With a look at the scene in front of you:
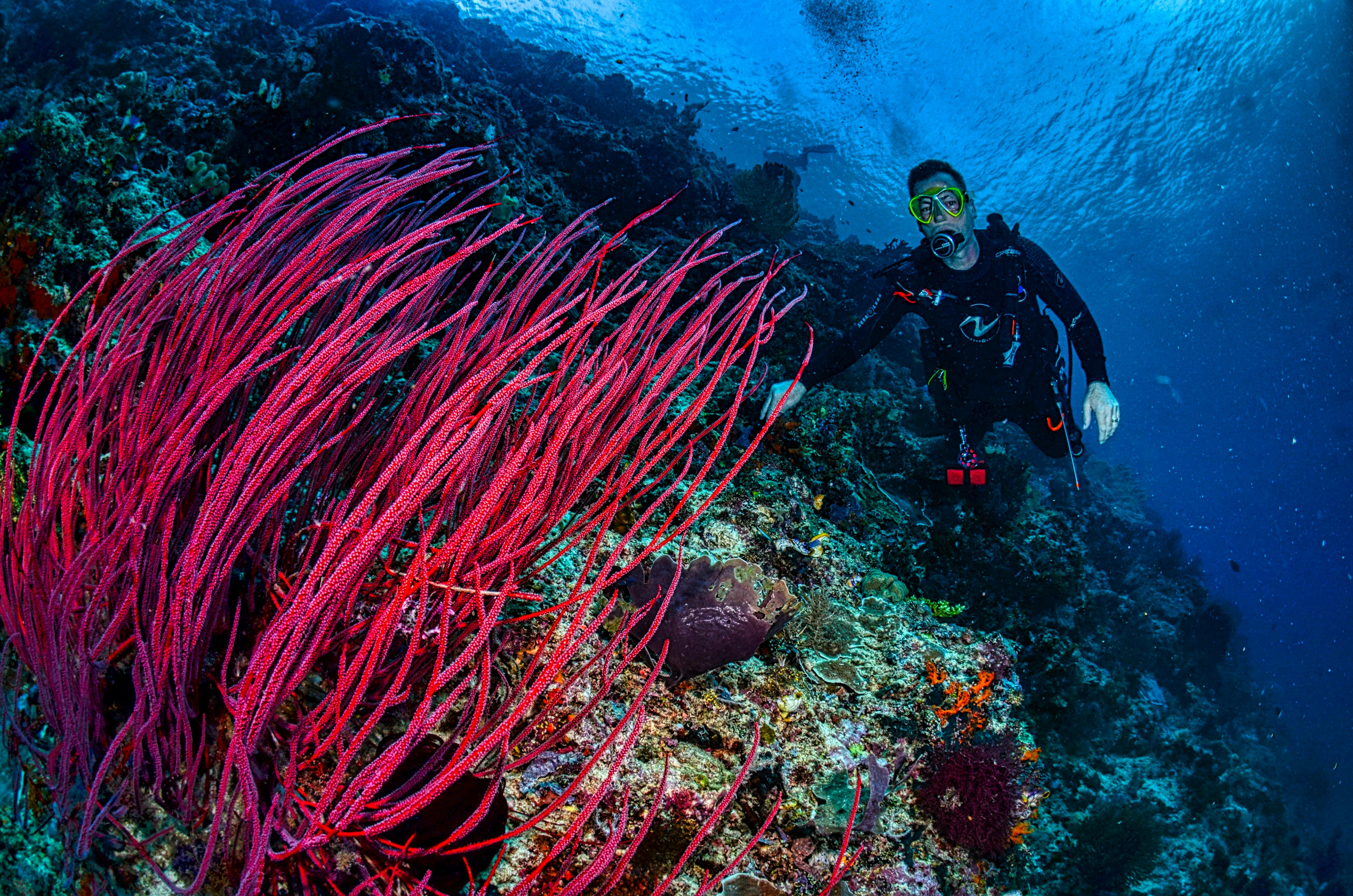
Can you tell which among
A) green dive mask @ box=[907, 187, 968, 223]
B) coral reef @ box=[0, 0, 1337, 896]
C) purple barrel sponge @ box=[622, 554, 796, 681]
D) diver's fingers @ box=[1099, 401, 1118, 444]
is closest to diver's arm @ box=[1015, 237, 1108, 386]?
diver's fingers @ box=[1099, 401, 1118, 444]

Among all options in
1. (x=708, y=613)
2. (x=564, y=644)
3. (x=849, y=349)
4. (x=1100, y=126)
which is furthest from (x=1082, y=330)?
(x=1100, y=126)

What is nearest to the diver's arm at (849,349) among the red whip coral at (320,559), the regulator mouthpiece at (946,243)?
the regulator mouthpiece at (946,243)

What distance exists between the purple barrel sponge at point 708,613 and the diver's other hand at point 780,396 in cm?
110

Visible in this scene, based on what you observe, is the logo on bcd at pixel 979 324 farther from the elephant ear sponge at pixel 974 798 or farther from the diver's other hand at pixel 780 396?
the elephant ear sponge at pixel 974 798

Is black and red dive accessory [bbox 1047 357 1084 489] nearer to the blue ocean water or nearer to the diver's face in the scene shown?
the diver's face

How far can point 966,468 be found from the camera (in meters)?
5.29

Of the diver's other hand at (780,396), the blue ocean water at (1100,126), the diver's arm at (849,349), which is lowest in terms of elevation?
the diver's other hand at (780,396)

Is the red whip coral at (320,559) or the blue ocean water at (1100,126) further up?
the blue ocean water at (1100,126)

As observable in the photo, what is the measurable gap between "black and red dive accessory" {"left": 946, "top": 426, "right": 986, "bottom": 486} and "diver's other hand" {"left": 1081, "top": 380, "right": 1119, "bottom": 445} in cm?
116

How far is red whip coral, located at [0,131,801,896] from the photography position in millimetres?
973

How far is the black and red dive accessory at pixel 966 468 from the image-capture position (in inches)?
205

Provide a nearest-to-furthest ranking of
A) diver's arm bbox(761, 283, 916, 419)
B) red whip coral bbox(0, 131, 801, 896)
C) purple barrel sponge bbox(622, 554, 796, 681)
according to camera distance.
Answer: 1. red whip coral bbox(0, 131, 801, 896)
2. purple barrel sponge bbox(622, 554, 796, 681)
3. diver's arm bbox(761, 283, 916, 419)

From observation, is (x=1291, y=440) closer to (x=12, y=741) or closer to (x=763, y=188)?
(x=763, y=188)

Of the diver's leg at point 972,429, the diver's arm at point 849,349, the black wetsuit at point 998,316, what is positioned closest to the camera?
the diver's arm at point 849,349
